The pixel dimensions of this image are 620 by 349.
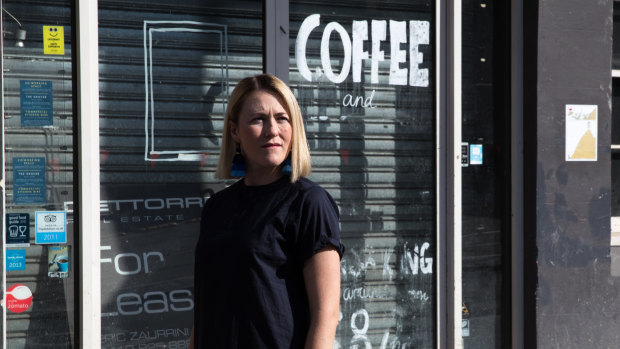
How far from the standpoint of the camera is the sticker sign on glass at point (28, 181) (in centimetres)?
427

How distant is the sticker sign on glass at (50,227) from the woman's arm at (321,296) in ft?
7.99

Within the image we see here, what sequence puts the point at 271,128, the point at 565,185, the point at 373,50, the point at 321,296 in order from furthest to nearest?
the point at 565,185
the point at 373,50
the point at 271,128
the point at 321,296

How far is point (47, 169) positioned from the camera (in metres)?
4.32

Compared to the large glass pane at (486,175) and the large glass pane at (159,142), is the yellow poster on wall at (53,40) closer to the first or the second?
the large glass pane at (159,142)

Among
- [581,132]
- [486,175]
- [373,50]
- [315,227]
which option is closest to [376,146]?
[373,50]

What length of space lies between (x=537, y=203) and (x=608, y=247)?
25.8 inches

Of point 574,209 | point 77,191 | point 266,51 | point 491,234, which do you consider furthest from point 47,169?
point 574,209

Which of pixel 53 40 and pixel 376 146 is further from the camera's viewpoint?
pixel 376 146

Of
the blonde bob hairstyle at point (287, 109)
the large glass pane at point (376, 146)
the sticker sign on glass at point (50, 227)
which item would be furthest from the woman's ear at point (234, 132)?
the large glass pane at point (376, 146)

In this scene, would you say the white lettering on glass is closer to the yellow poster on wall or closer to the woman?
the yellow poster on wall

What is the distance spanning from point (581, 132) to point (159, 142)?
2.85 meters

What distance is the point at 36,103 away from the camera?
4.29 metres

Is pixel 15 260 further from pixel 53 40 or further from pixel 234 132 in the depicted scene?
pixel 234 132

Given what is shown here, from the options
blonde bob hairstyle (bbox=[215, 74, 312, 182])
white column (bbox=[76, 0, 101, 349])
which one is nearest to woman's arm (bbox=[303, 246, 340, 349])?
blonde bob hairstyle (bbox=[215, 74, 312, 182])
